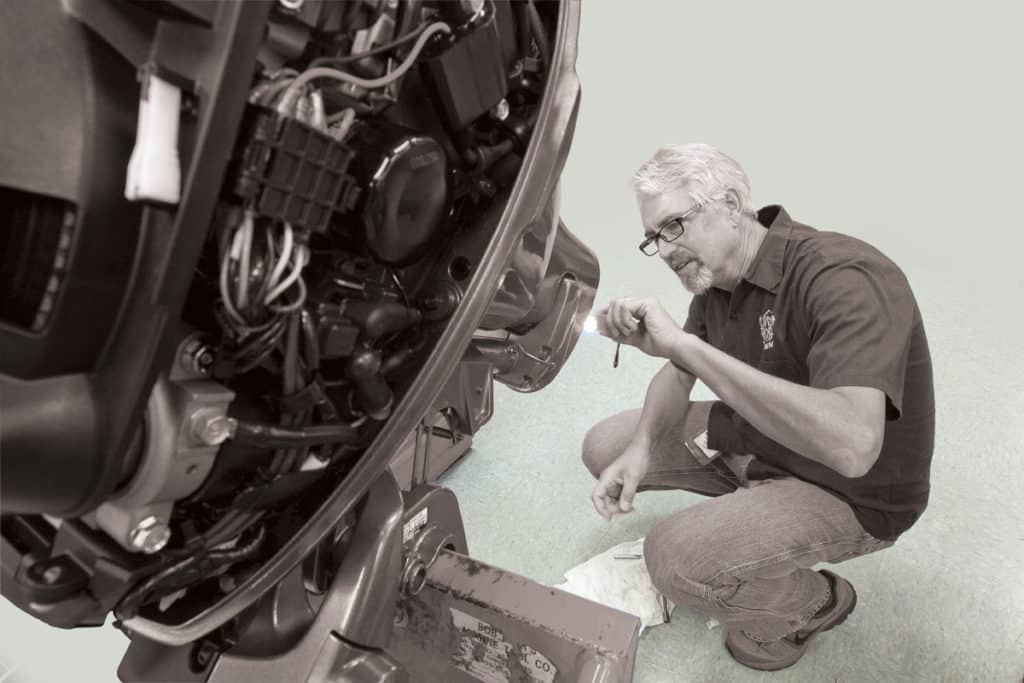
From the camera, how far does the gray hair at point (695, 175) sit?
4.51 feet

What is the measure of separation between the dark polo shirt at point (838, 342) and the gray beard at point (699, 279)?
0.06m

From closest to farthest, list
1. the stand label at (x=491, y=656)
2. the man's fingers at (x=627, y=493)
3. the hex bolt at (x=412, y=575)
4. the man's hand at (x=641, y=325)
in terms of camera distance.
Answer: the hex bolt at (x=412, y=575) → the stand label at (x=491, y=656) → the man's hand at (x=641, y=325) → the man's fingers at (x=627, y=493)

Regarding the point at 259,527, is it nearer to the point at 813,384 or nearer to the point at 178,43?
the point at 178,43

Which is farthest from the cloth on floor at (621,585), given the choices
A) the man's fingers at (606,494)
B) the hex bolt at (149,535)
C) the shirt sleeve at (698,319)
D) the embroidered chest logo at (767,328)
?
the hex bolt at (149,535)

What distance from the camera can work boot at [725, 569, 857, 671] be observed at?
1438mm

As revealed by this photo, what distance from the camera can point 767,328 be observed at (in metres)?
1.41

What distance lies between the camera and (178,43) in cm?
45

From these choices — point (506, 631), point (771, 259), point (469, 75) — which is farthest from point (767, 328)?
point (469, 75)

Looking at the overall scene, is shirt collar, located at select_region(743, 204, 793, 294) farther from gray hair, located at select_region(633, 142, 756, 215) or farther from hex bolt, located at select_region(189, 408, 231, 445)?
hex bolt, located at select_region(189, 408, 231, 445)

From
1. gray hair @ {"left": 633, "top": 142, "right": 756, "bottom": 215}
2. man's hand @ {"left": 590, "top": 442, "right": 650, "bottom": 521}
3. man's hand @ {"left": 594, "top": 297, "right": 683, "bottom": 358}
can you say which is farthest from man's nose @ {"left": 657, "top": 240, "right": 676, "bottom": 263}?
man's hand @ {"left": 590, "top": 442, "right": 650, "bottom": 521}

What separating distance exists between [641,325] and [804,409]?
33cm

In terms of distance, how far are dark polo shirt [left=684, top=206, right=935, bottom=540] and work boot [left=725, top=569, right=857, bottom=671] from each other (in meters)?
0.16

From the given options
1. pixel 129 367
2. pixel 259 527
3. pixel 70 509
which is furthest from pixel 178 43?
pixel 259 527

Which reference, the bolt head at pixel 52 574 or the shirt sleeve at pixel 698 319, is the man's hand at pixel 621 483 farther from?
the bolt head at pixel 52 574
